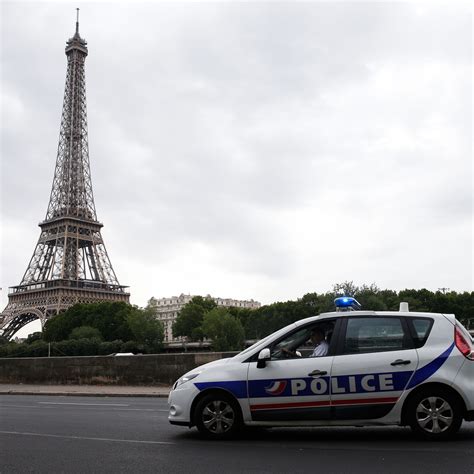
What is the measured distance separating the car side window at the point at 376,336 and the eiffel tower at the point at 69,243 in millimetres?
92502

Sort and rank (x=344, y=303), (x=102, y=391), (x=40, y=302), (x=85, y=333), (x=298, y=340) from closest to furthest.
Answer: (x=298, y=340)
(x=344, y=303)
(x=102, y=391)
(x=85, y=333)
(x=40, y=302)

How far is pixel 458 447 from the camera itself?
284 inches

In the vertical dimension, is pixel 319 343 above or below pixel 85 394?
above

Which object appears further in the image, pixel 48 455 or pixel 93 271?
pixel 93 271

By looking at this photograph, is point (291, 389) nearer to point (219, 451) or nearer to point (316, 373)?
point (316, 373)

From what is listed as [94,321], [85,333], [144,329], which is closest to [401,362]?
[85,333]

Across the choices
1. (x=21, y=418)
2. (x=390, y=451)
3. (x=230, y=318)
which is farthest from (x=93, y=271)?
(x=390, y=451)

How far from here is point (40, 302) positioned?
9900 centimetres

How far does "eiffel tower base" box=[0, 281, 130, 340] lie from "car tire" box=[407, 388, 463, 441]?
93.6 m

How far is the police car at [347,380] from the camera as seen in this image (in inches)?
303

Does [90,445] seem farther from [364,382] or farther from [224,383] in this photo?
[364,382]

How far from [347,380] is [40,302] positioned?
96.9m

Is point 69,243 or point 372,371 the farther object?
point 69,243

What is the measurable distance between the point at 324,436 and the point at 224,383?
159 cm
